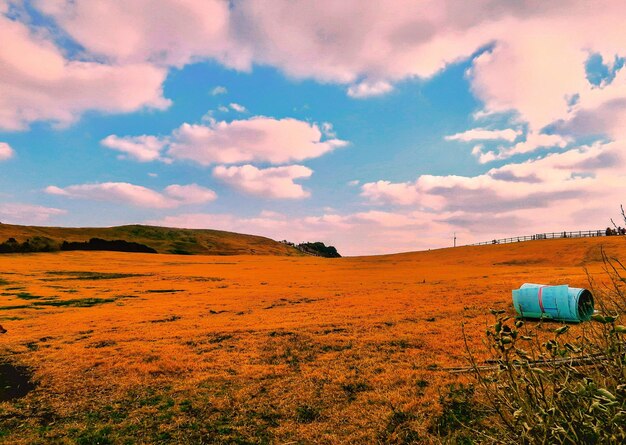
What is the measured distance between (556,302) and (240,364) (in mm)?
12626

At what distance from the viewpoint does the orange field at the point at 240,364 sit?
8141 mm

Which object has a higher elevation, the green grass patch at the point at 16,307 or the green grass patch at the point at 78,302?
the green grass patch at the point at 78,302

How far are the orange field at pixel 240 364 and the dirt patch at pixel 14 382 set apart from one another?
9.7 inches

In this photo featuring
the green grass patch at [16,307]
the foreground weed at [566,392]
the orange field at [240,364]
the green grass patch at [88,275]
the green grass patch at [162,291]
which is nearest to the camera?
the foreground weed at [566,392]

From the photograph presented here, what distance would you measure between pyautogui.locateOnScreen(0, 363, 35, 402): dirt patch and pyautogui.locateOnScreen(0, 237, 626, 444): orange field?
0.81 ft

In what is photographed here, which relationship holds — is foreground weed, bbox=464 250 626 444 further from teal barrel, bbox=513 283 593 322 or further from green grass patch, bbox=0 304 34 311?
green grass patch, bbox=0 304 34 311

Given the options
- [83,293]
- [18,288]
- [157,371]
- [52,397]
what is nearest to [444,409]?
[157,371]

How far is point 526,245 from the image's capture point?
245ft

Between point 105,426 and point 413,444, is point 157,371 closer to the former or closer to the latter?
point 105,426

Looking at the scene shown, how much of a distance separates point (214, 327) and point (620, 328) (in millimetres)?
17897

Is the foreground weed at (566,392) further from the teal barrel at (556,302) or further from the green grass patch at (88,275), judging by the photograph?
the green grass patch at (88,275)

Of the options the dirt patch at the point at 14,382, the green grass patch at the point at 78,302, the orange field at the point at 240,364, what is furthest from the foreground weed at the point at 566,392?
the green grass patch at the point at 78,302

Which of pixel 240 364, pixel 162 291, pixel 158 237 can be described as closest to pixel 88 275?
pixel 162 291

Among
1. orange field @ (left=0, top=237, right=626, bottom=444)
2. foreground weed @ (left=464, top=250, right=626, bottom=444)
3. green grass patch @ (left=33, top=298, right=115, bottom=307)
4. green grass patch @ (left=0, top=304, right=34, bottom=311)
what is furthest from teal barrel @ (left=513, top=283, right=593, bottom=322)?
green grass patch @ (left=0, top=304, right=34, bottom=311)
